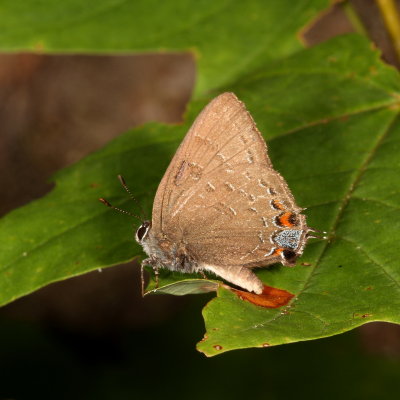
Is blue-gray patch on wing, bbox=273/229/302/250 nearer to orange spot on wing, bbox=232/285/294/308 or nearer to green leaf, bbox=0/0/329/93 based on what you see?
orange spot on wing, bbox=232/285/294/308

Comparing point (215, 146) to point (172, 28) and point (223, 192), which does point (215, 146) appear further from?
point (172, 28)

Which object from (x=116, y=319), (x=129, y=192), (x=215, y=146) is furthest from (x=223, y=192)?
(x=116, y=319)

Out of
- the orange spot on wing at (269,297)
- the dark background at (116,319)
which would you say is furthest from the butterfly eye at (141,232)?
the dark background at (116,319)

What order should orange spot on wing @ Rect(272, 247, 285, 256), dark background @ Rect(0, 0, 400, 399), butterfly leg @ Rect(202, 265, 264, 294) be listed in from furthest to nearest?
dark background @ Rect(0, 0, 400, 399) < orange spot on wing @ Rect(272, 247, 285, 256) < butterfly leg @ Rect(202, 265, 264, 294)

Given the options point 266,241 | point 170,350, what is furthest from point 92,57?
point 266,241

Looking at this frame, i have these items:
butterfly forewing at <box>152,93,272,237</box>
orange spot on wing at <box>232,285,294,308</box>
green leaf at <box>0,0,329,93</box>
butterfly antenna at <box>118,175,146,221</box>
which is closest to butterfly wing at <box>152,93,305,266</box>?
butterfly forewing at <box>152,93,272,237</box>
